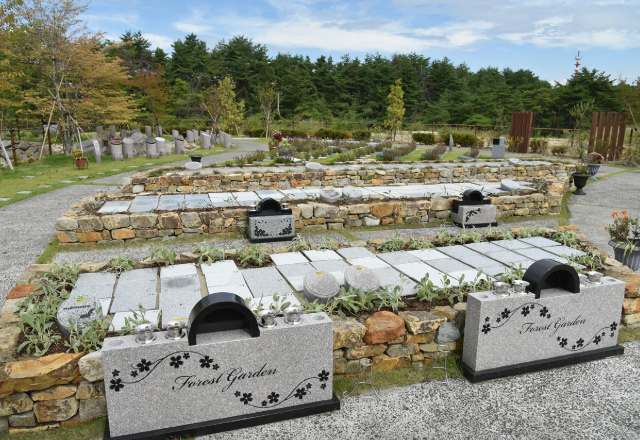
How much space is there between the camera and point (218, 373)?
7.92ft

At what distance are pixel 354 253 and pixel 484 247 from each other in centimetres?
145

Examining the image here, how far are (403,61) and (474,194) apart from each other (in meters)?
35.7

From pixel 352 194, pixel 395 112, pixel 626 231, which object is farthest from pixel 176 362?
pixel 395 112

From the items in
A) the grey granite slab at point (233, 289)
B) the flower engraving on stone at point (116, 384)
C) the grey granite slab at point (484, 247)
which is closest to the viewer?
the flower engraving on stone at point (116, 384)

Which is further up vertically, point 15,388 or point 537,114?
point 537,114

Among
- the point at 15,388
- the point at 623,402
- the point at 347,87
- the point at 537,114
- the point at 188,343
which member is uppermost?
the point at 347,87

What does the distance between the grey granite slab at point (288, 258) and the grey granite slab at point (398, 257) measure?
795 mm

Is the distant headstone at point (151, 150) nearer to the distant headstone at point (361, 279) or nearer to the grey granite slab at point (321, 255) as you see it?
the grey granite slab at point (321, 255)

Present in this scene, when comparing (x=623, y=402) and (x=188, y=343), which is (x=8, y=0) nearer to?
(x=188, y=343)

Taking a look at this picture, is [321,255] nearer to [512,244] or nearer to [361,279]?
[361,279]

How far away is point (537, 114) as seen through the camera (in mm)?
34312

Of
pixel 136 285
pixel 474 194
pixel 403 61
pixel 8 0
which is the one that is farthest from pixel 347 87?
pixel 136 285

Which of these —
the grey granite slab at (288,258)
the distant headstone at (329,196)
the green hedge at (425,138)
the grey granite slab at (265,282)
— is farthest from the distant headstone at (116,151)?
the green hedge at (425,138)

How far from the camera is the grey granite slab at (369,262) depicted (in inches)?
165
